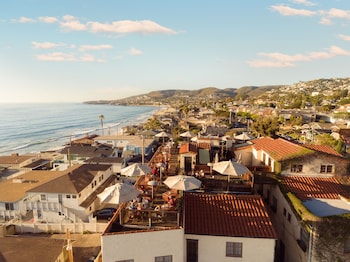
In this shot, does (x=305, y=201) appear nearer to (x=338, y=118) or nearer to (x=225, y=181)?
(x=225, y=181)

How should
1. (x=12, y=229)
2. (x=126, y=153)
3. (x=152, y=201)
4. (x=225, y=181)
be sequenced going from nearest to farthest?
(x=152, y=201) → (x=225, y=181) → (x=12, y=229) → (x=126, y=153)

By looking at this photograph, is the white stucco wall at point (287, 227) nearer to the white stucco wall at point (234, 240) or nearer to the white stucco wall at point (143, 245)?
the white stucco wall at point (234, 240)

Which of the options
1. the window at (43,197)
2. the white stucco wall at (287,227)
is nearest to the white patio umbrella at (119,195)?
the white stucco wall at (287,227)

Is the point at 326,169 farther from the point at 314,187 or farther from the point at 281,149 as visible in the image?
the point at 281,149

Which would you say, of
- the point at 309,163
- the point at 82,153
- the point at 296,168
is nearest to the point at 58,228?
the point at 296,168

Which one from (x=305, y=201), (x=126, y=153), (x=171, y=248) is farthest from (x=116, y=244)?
(x=126, y=153)

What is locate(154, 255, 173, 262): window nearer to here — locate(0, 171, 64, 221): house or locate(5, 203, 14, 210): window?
locate(0, 171, 64, 221): house
